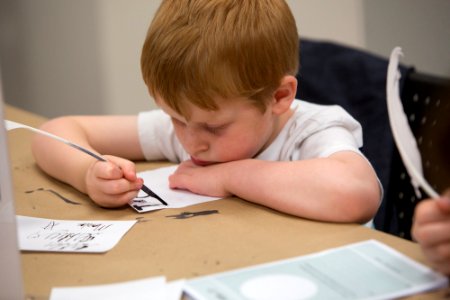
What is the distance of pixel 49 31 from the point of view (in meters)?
2.79

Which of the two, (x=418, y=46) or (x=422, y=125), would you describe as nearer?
(x=422, y=125)

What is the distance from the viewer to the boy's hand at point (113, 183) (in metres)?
0.98

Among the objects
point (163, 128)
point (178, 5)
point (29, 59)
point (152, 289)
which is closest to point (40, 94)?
point (29, 59)

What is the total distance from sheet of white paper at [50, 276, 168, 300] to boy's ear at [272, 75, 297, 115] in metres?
0.41

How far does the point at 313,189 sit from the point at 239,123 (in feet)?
0.58

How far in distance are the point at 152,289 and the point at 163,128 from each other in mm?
613

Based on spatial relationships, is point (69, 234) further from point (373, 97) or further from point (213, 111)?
point (373, 97)

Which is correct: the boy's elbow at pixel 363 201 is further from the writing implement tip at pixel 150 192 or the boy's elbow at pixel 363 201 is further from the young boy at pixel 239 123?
the writing implement tip at pixel 150 192

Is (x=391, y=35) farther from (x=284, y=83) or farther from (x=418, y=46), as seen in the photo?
(x=284, y=83)

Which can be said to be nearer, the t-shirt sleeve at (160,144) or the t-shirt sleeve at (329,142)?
the t-shirt sleeve at (329,142)

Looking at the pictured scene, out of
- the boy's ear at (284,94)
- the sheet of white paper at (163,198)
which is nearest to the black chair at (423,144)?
the boy's ear at (284,94)

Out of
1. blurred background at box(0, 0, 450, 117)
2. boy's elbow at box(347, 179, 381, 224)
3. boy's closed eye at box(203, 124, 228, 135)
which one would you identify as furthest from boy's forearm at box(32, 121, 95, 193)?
blurred background at box(0, 0, 450, 117)

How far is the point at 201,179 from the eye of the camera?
103 cm

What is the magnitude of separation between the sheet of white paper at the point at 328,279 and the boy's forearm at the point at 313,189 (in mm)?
130
